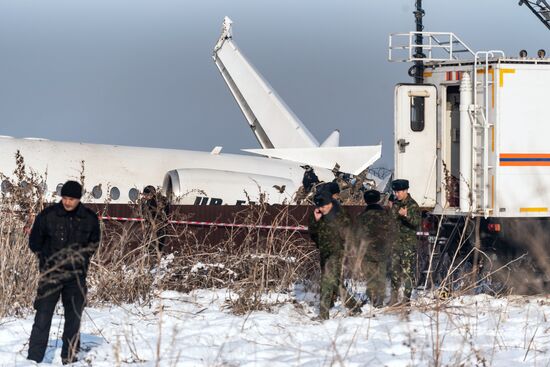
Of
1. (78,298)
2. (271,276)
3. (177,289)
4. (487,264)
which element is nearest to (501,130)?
(487,264)

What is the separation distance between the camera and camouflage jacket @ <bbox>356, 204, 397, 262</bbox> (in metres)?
13.9

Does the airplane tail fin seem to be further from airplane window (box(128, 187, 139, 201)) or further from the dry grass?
the dry grass

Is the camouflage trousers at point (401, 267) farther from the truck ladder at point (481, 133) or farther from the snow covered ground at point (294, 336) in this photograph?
the truck ladder at point (481, 133)

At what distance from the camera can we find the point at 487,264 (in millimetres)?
15977

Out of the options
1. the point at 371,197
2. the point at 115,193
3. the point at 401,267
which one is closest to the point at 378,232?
the point at 371,197

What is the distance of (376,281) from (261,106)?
66.0 ft

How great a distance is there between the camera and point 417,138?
16297 mm

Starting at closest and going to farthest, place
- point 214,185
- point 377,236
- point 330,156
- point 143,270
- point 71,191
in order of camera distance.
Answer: point 71,191
point 377,236
point 143,270
point 214,185
point 330,156

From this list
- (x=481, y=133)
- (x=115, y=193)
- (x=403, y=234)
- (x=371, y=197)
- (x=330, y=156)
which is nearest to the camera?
(x=371, y=197)

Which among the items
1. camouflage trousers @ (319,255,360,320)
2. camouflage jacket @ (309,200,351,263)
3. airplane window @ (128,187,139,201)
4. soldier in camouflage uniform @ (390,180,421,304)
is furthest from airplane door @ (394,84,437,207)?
airplane window @ (128,187,139,201)

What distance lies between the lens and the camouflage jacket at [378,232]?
13.9 meters

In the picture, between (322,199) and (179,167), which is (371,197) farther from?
(179,167)

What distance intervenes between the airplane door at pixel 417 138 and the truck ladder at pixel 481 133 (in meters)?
0.86

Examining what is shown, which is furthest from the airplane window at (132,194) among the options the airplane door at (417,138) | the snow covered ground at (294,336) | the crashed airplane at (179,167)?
the snow covered ground at (294,336)
